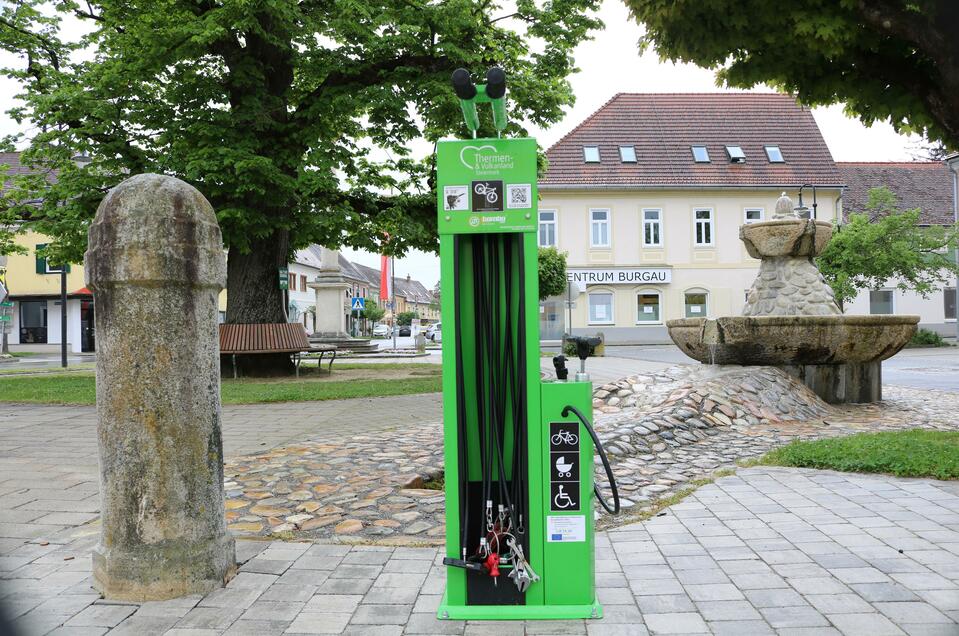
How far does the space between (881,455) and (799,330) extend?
3935mm

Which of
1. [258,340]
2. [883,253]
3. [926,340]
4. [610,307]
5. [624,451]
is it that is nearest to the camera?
[624,451]

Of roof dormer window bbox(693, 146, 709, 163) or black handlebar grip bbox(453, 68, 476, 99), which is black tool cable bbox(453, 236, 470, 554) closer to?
black handlebar grip bbox(453, 68, 476, 99)

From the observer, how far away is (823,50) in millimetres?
5582

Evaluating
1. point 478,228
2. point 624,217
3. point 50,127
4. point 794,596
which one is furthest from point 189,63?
point 624,217

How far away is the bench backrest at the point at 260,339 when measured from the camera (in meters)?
14.5

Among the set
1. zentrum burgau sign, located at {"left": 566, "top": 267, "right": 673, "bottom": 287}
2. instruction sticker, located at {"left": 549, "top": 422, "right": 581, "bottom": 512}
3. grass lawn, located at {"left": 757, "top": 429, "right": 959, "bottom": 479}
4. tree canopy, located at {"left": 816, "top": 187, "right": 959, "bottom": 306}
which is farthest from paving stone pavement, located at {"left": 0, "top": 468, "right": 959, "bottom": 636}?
zentrum burgau sign, located at {"left": 566, "top": 267, "right": 673, "bottom": 287}

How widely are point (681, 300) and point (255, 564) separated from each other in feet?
113

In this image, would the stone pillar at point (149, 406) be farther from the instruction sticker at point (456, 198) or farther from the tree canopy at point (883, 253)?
the tree canopy at point (883, 253)

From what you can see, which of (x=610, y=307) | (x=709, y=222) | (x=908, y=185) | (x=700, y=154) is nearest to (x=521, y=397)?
(x=610, y=307)

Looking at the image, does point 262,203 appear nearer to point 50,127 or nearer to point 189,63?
point 189,63

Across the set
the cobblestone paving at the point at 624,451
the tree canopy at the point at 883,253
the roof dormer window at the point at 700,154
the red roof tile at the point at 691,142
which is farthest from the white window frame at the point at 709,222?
the cobblestone paving at the point at 624,451

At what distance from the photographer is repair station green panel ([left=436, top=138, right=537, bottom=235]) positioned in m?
2.90

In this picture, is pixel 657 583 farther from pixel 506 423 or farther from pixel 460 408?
pixel 460 408

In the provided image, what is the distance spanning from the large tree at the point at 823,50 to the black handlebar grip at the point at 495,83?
372 cm
